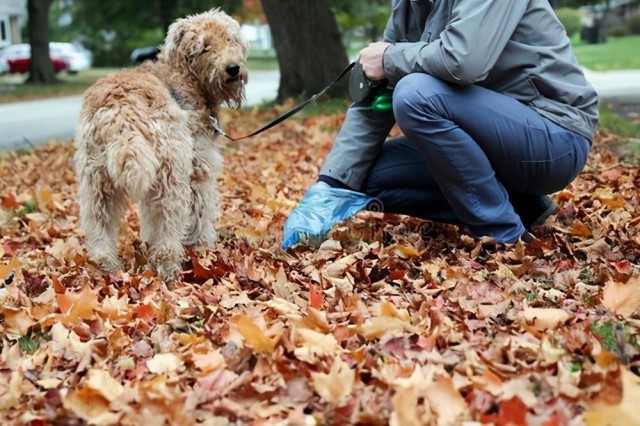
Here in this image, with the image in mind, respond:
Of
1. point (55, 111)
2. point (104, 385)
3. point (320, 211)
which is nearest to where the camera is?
point (104, 385)

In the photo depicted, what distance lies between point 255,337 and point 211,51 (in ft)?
6.86

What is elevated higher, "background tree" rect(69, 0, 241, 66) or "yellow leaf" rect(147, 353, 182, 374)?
"yellow leaf" rect(147, 353, 182, 374)

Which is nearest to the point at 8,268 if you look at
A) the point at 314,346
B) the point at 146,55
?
the point at 314,346

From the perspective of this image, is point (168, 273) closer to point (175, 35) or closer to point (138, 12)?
point (175, 35)

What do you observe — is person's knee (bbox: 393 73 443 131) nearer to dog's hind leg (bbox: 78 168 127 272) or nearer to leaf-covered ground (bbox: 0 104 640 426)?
leaf-covered ground (bbox: 0 104 640 426)

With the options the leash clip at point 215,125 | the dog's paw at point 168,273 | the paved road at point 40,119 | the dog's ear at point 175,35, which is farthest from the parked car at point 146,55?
the paved road at point 40,119

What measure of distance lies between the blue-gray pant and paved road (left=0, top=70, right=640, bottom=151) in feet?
25.2

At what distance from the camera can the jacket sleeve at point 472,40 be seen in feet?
13.4

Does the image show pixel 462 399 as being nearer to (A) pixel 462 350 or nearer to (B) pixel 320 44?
(A) pixel 462 350

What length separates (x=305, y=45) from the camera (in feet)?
42.5

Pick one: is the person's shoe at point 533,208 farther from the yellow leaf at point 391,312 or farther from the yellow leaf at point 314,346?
the yellow leaf at point 314,346

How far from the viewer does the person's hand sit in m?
4.55

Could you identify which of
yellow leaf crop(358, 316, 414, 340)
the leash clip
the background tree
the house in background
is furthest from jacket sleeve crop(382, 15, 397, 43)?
the house in background

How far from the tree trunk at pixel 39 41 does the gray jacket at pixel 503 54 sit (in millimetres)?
30695
